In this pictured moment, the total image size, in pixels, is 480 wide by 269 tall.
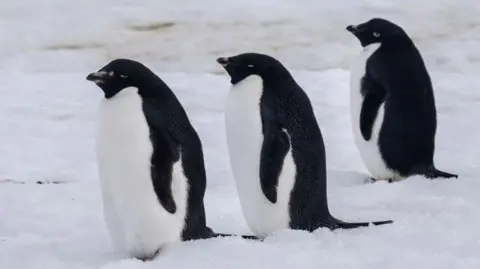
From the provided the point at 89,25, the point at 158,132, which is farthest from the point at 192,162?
the point at 89,25

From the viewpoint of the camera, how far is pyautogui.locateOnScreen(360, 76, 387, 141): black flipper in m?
3.92

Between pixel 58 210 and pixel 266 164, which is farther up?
pixel 266 164

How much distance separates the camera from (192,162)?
9.48ft

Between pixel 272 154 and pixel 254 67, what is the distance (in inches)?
12.1

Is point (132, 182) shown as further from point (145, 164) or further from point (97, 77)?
point (97, 77)

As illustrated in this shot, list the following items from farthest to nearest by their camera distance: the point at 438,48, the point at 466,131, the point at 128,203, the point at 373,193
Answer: the point at 438,48 → the point at 466,131 → the point at 373,193 → the point at 128,203

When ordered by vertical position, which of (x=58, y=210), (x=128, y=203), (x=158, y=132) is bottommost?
(x=58, y=210)

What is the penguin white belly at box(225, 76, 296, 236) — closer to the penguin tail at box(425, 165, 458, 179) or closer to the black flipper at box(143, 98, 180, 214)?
the black flipper at box(143, 98, 180, 214)

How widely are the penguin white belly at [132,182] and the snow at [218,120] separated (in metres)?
0.08

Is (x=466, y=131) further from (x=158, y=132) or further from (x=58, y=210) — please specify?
(x=158, y=132)

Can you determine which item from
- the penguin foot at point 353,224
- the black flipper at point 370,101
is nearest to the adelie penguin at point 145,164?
the penguin foot at point 353,224

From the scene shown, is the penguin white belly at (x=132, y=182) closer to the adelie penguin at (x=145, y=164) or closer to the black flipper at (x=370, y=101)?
the adelie penguin at (x=145, y=164)

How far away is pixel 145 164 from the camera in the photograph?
9.25 feet

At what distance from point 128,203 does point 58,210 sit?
1.02 meters
